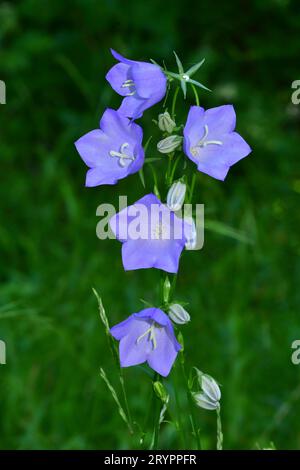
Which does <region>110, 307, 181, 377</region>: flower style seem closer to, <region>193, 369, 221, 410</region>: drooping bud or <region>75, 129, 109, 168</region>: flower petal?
<region>193, 369, 221, 410</region>: drooping bud

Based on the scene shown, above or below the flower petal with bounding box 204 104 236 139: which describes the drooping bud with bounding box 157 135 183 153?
below

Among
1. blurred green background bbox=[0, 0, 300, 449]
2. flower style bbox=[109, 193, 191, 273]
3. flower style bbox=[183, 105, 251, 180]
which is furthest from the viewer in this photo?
blurred green background bbox=[0, 0, 300, 449]

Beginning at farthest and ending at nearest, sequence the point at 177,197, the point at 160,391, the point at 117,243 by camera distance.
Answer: the point at 117,243, the point at 160,391, the point at 177,197

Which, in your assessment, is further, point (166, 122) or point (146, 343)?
point (146, 343)

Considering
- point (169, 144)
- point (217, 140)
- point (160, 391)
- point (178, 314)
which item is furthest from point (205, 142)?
point (160, 391)

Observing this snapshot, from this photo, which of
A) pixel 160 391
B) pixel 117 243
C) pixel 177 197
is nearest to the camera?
pixel 177 197

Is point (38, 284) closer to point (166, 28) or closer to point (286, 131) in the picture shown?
point (166, 28)

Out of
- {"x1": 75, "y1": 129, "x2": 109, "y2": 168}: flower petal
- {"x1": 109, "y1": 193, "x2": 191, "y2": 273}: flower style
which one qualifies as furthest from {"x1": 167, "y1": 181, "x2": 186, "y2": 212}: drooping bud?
{"x1": 75, "y1": 129, "x2": 109, "y2": 168}: flower petal

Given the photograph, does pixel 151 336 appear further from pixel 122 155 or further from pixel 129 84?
pixel 129 84
